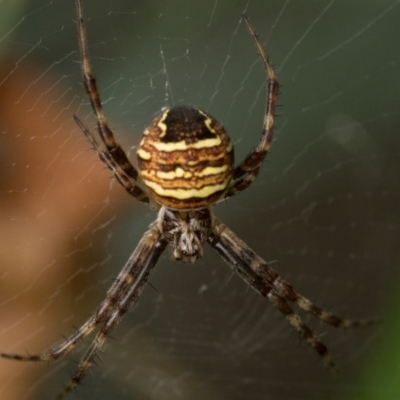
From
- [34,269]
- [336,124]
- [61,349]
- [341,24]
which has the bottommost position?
[61,349]

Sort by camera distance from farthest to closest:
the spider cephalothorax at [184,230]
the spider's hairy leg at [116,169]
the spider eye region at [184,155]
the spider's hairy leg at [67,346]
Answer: the spider cephalothorax at [184,230] < the spider's hairy leg at [67,346] < the spider's hairy leg at [116,169] < the spider eye region at [184,155]

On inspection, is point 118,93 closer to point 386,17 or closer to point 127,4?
point 127,4

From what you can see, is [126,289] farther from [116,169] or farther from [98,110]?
[98,110]

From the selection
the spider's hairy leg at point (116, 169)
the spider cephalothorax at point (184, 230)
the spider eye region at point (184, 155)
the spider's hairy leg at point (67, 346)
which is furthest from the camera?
the spider cephalothorax at point (184, 230)

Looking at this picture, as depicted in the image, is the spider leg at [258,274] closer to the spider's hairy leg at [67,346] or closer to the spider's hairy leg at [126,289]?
the spider's hairy leg at [126,289]

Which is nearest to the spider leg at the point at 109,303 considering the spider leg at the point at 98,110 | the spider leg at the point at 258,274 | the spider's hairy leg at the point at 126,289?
the spider's hairy leg at the point at 126,289

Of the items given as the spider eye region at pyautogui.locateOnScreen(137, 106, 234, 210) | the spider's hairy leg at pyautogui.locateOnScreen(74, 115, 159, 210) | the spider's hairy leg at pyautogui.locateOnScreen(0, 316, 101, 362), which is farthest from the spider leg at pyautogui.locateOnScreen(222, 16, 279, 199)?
the spider's hairy leg at pyautogui.locateOnScreen(0, 316, 101, 362)

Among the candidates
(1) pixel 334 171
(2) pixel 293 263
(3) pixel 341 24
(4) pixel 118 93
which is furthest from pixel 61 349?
(3) pixel 341 24
